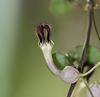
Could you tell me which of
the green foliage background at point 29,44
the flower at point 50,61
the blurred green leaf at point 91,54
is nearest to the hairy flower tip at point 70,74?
the flower at point 50,61

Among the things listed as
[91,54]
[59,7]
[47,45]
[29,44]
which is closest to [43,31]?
[47,45]

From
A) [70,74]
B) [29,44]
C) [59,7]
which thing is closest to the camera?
[70,74]

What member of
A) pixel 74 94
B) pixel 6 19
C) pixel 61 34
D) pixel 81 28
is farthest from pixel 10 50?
pixel 74 94

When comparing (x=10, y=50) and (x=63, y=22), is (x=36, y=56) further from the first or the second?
(x=63, y=22)

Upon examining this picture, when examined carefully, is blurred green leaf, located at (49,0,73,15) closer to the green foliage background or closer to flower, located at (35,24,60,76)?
flower, located at (35,24,60,76)

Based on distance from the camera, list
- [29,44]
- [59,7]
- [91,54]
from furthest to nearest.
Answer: [29,44]
[59,7]
[91,54]

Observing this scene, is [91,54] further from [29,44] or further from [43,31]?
[29,44]

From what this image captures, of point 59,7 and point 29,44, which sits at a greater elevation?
point 59,7

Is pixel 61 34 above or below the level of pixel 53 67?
below
